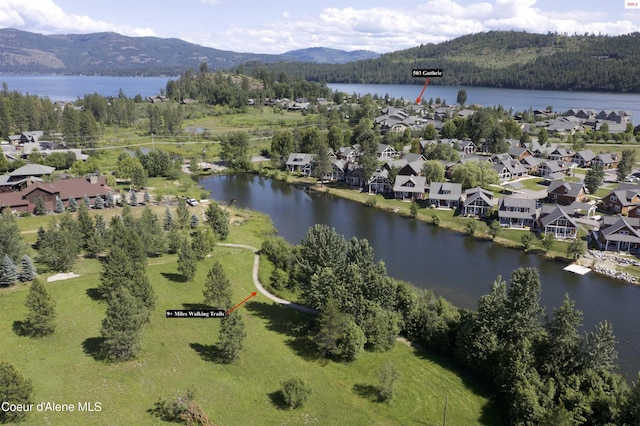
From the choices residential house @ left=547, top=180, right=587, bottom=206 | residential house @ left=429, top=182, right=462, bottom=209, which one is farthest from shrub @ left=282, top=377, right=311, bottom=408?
residential house @ left=547, top=180, right=587, bottom=206

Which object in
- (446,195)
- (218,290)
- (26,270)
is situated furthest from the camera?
(446,195)

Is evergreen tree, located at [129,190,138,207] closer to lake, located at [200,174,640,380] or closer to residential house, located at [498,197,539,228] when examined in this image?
lake, located at [200,174,640,380]

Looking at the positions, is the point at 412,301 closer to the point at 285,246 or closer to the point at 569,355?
the point at 569,355

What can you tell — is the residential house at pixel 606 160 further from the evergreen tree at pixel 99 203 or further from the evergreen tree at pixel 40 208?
the evergreen tree at pixel 40 208

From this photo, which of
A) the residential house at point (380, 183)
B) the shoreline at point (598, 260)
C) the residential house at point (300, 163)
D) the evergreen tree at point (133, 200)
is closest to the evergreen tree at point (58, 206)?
the evergreen tree at point (133, 200)

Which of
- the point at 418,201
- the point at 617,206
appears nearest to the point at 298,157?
the point at 418,201

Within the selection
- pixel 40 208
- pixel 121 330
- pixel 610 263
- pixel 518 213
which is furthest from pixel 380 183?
pixel 121 330

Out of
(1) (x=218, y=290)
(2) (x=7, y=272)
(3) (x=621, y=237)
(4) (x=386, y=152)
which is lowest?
(1) (x=218, y=290)

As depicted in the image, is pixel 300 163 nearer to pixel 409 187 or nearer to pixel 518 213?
pixel 409 187
